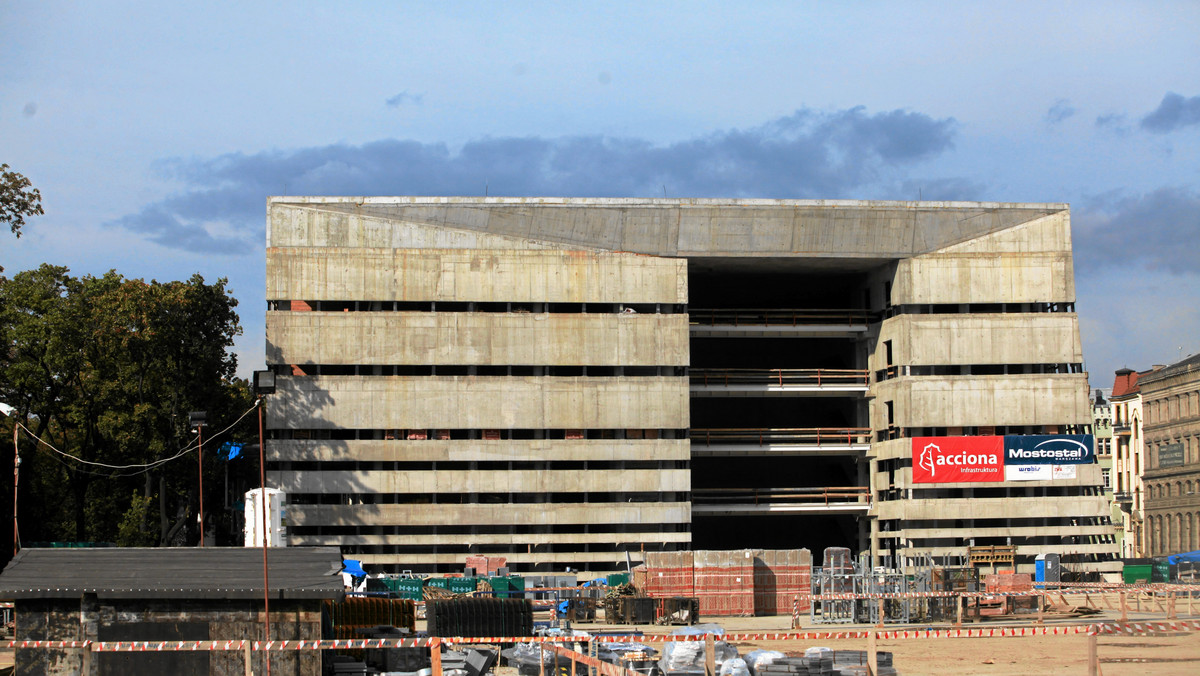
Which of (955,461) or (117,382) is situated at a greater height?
(117,382)

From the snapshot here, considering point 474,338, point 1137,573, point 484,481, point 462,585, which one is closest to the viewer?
point 462,585

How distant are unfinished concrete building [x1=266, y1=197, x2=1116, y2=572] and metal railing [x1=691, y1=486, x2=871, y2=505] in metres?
1.15

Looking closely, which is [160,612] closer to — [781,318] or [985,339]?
[985,339]

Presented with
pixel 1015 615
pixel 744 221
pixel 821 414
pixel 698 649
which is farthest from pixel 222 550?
pixel 821 414

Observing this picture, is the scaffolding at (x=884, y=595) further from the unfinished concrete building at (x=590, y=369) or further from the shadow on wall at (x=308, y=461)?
the shadow on wall at (x=308, y=461)

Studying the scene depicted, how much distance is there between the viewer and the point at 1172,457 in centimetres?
9831

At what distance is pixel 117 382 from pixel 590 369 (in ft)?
73.8

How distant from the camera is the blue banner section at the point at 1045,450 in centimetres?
5822

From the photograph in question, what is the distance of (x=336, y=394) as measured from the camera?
56.4 m

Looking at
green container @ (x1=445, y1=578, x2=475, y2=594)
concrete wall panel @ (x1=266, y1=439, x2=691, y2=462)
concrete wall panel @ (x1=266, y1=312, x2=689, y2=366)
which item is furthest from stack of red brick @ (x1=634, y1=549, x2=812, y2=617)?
concrete wall panel @ (x1=266, y1=312, x2=689, y2=366)

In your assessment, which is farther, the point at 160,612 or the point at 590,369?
the point at 590,369

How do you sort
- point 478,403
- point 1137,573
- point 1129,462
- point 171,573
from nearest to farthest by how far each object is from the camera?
1. point 171,573
2. point 478,403
3. point 1137,573
4. point 1129,462

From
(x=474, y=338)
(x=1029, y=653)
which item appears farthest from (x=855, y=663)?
(x=474, y=338)

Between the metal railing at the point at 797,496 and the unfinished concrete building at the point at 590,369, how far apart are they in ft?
3.78
